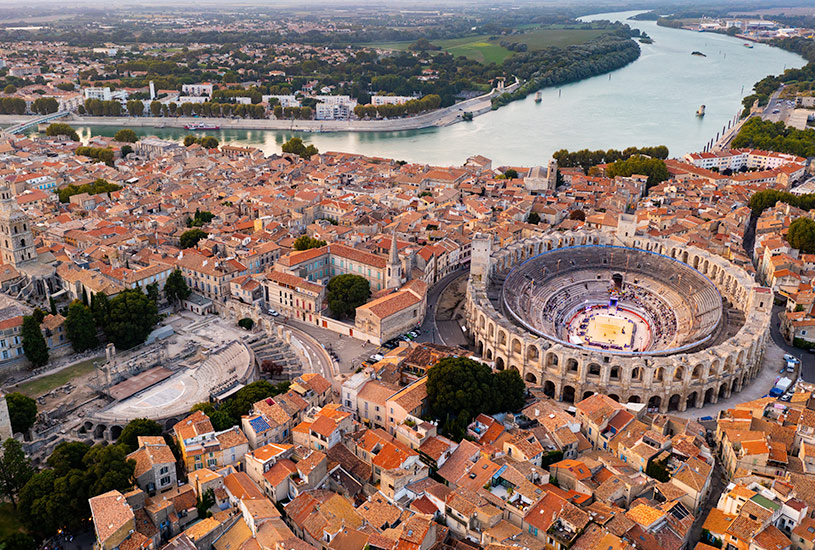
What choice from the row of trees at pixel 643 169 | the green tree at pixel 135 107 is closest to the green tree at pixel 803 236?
the row of trees at pixel 643 169

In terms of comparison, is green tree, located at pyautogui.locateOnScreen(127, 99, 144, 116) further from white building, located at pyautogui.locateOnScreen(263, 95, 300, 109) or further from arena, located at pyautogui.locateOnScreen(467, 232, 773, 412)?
arena, located at pyautogui.locateOnScreen(467, 232, 773, 412)

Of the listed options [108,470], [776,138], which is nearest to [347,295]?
[108,470]

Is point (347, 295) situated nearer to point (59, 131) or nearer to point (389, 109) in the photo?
point (59, 131)

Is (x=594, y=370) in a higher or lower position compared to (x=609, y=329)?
higher

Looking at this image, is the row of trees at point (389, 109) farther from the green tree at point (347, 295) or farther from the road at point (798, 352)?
the road at point (798, 352)

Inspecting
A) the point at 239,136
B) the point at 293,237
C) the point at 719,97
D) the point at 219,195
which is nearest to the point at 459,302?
the point at 293,237

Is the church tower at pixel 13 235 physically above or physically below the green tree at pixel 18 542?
above

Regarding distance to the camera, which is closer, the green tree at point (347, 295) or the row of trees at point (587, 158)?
the green tree at point (347, 295)
